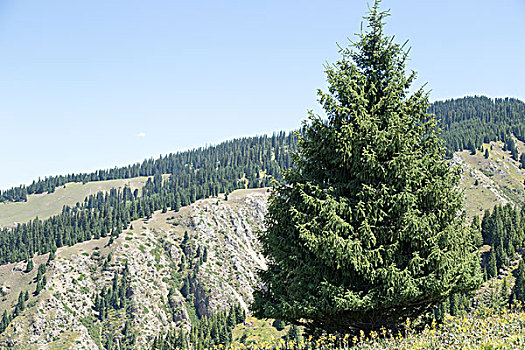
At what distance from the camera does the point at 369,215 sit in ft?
59.2

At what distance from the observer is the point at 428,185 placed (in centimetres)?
1848

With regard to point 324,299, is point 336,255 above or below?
above

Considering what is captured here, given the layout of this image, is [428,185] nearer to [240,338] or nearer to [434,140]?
[434,140]

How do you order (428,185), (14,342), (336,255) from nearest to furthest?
(336,255)
(428,185)
(14,342)

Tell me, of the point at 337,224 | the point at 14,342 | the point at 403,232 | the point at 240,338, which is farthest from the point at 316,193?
the point at 14,342

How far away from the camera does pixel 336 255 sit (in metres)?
17.3

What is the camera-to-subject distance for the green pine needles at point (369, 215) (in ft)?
57.6

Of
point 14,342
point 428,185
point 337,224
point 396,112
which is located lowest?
point 14,342

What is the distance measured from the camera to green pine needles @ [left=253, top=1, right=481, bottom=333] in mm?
17562

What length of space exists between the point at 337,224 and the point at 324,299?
307 centimetres

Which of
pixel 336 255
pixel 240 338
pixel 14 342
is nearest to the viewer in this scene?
pixel 336 255

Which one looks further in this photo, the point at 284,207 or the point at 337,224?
the point at 284,207

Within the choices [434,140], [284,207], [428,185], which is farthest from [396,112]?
[284,207]

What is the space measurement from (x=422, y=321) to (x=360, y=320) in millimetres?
3029
